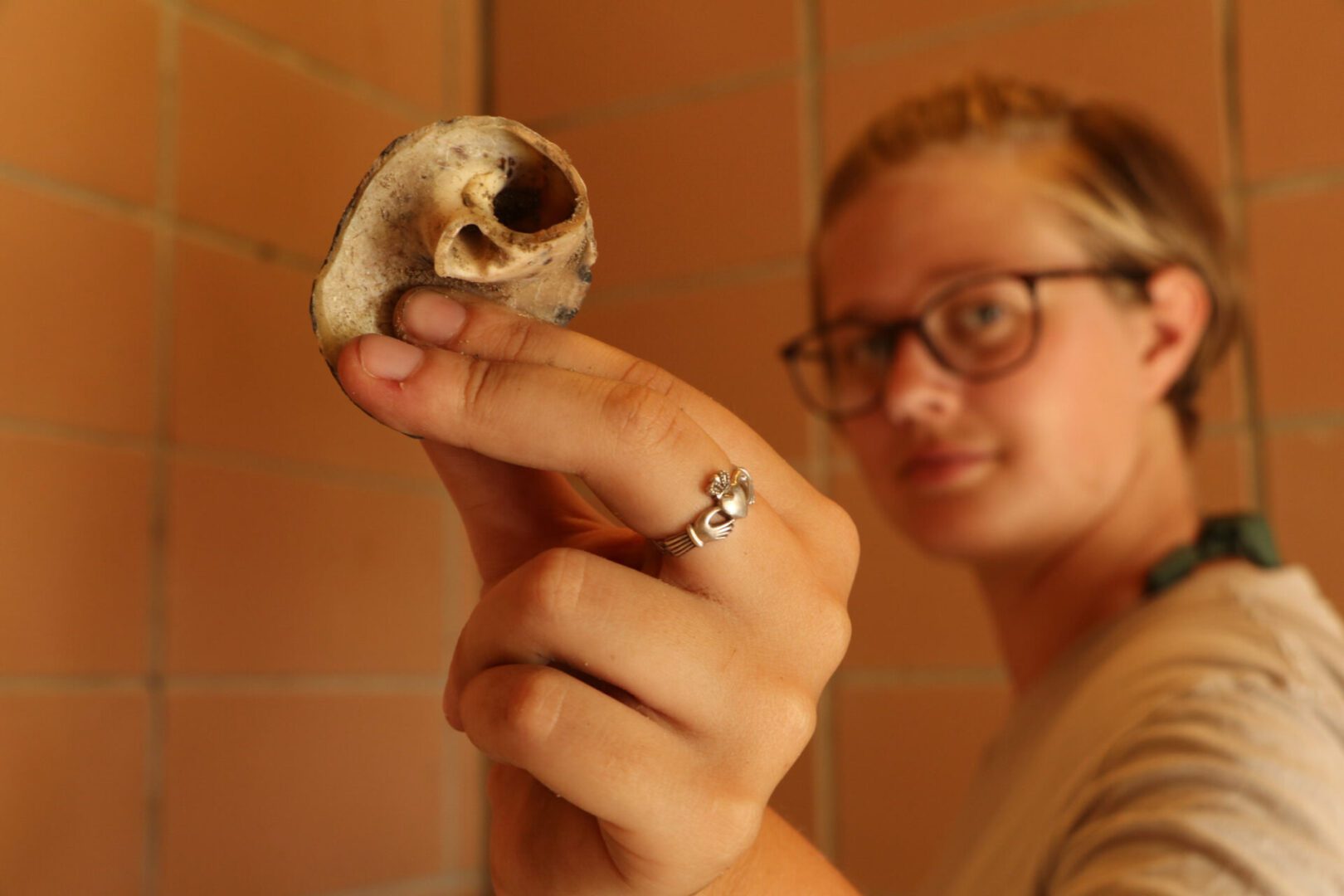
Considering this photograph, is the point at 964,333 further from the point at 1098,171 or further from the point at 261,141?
the point at 261,141

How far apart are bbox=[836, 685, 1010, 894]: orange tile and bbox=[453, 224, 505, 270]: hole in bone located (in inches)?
24.2

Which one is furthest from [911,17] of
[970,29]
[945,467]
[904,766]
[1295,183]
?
[904,766]

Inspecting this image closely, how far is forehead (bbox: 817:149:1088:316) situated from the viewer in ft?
1.83

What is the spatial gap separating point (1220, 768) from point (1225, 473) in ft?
1.43

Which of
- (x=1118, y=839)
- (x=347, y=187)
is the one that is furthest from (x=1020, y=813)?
(x=347, y=187)

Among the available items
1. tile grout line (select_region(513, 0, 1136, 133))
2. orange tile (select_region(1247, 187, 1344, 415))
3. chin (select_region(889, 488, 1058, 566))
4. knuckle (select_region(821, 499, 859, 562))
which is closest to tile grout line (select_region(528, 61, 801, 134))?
tile grout line (select_region(513, 0, 1136, 133))

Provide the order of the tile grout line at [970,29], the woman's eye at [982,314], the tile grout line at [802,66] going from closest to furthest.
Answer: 1. the tile grout line at [802,66]
2. the woman's eye at [982,314]
3. the tile grout line at [970,29]

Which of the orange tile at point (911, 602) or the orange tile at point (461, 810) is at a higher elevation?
the orange tile at point (911, 602)

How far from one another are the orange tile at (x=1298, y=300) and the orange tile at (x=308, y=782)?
0.62m

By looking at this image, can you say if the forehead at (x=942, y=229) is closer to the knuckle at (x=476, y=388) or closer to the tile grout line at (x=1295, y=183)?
the tile grout line at (x=1295, y=183)

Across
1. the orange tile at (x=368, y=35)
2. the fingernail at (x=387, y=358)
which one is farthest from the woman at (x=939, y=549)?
the orange tile at (x=368, y=35)

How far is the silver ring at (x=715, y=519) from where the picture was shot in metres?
0.23

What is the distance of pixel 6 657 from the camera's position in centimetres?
32

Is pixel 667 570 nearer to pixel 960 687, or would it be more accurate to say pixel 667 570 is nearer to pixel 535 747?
pixel 535 747
